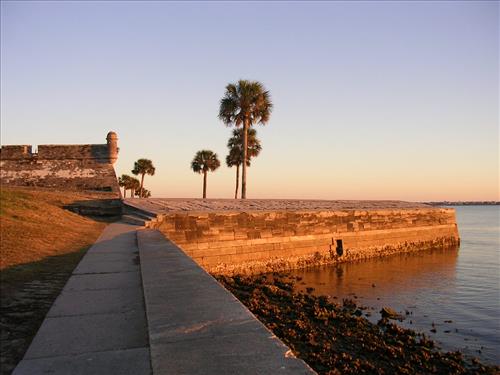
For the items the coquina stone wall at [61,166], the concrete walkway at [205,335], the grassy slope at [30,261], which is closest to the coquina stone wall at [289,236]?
the grassy slope at [30,261]

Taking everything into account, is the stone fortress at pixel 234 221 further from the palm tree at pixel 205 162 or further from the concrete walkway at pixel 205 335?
the palm tree at pixel 205 162

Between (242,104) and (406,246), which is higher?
(242,104)

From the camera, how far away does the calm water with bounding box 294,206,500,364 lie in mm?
9875

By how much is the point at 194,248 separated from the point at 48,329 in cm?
1129

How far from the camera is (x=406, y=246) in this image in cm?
2675

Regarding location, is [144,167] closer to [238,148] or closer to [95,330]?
[238,148]

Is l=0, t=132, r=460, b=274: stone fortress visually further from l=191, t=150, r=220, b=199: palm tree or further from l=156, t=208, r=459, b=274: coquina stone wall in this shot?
Result: l=191, t=150, r=220, b=199: palm tree

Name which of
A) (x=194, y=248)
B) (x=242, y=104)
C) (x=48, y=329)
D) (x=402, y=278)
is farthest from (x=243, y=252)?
(x=242, y=104)

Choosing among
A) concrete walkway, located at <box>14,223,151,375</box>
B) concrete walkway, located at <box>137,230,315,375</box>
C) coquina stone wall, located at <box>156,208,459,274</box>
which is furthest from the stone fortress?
concrete walkway, located at <box>137,230,315,375</box>

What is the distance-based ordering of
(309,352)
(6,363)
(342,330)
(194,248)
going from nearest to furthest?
(6,363) → (309,352) → (342,330) → (194,248)

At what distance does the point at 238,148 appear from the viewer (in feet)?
130

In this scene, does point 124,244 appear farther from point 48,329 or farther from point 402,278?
point 402,278

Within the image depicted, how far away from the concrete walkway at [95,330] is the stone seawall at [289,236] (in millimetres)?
8414

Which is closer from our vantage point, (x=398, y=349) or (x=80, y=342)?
(x=80, y=342)
